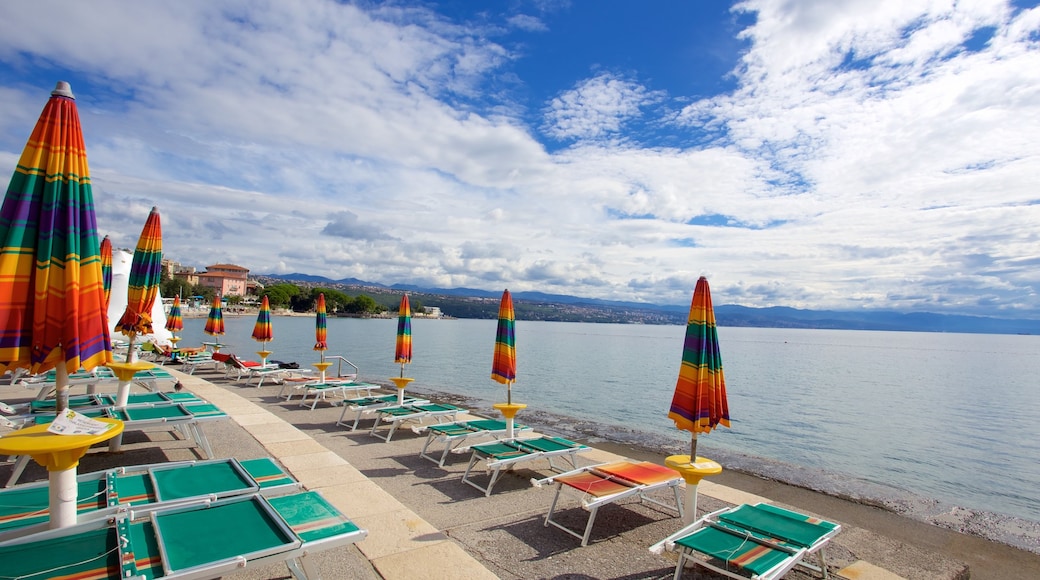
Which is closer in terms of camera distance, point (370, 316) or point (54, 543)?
point (54, 543)

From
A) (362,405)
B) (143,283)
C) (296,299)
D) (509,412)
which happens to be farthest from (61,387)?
(296,299)

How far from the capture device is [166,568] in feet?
10.3

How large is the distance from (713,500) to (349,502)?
14.6 ft

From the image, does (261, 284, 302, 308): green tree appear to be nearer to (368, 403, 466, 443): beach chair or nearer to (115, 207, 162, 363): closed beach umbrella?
(368, 403, 466, 443): beach chair

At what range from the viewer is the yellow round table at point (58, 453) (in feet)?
10.6

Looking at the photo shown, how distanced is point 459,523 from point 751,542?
2829 millimetres

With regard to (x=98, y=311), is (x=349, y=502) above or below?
below

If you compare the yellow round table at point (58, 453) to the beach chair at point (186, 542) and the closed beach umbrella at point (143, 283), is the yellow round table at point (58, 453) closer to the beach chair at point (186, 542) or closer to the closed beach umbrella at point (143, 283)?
the beach chair at point (186, 542)

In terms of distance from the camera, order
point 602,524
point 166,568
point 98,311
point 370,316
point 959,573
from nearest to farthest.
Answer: point 166,568 → point 98,311 → point 959,573 → point 602,524 → point 370,316

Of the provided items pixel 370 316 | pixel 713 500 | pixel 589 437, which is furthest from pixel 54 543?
pixel 370 316

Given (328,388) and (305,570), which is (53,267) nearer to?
(305,570)

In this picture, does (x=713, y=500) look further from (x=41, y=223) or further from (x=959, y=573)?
(x=41, y=223)

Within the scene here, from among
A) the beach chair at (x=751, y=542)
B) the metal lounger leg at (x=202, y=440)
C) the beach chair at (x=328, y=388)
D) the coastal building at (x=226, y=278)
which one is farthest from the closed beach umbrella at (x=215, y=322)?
the coastal building at (x=226, y=278)

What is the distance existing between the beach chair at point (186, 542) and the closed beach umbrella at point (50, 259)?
3.62 feet
